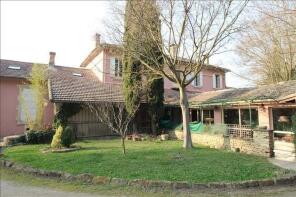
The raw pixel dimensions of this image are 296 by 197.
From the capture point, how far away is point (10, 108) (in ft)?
76.9

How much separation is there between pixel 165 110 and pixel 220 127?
26.8 ft

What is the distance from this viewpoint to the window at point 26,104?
23.2 meters

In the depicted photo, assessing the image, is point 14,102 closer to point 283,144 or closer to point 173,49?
point 173,49

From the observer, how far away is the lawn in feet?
34.0

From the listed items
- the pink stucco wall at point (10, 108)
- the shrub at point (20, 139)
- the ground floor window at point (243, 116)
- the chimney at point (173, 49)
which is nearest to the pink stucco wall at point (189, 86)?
the pink stucco wall at point (10, 108)

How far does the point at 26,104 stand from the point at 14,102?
37.3 inches

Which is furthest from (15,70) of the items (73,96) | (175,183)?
(175,183)

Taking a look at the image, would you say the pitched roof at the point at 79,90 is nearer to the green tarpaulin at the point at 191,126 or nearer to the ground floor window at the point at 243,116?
the green tarpaulin at the point at 191,126

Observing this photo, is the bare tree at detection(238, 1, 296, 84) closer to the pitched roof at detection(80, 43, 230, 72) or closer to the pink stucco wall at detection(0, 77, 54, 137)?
the pitched roof at detection(80, 43, 230, 72)

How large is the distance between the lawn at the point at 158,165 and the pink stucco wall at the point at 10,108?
28.3 ft

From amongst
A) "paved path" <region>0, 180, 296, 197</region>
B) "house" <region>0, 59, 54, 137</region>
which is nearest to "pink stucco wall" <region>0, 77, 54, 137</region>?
"house" <region>0, 59, 54, 137</region>

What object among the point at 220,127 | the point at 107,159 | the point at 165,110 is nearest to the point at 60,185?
the point at 107,159

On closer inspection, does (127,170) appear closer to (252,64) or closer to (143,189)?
(143,189)

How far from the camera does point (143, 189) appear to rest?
9.45 m
